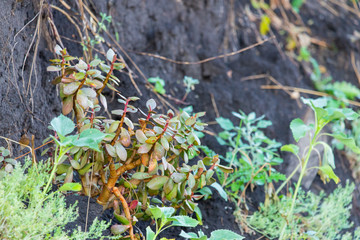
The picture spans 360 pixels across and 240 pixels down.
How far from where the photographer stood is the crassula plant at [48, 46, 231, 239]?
67.7 inches

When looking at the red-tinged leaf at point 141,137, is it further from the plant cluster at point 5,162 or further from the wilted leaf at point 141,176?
the plant cluster at point 5,162

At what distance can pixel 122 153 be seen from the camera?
5.62 feet

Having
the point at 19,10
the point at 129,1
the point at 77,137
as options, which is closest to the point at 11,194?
the point at 77,137

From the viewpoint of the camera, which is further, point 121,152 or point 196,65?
point 196,65

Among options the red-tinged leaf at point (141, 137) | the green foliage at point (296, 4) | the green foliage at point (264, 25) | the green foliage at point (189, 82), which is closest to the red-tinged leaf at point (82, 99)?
the red-tinged leaf at point (141, 137)

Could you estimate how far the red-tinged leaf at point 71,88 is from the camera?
1.69 m

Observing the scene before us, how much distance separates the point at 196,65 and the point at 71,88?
70.2 inches

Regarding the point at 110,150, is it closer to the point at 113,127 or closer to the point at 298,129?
the point at 113,127

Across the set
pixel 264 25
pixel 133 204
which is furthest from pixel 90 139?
pixel 264 25

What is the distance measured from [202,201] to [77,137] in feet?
3.51

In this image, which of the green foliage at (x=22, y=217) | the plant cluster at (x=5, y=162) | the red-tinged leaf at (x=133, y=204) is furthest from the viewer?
the red-tinged leaf at (x=133, y=204)

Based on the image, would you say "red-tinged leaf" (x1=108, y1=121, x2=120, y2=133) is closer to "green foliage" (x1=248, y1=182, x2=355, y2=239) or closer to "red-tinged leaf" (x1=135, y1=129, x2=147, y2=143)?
"red-tinged leaf" (x1=135, y1=129, x2=147, y2=143)

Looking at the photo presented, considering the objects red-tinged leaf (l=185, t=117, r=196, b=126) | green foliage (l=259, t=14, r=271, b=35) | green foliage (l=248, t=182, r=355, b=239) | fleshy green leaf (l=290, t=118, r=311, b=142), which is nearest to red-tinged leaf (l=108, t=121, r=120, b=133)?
red-tinged leaf (l=185, t=117, r=196, b=126)

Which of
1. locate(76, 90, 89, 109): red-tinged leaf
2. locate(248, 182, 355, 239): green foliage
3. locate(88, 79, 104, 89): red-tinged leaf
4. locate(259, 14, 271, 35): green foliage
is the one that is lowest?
locate(248, 182, 355, 239): green foliage
